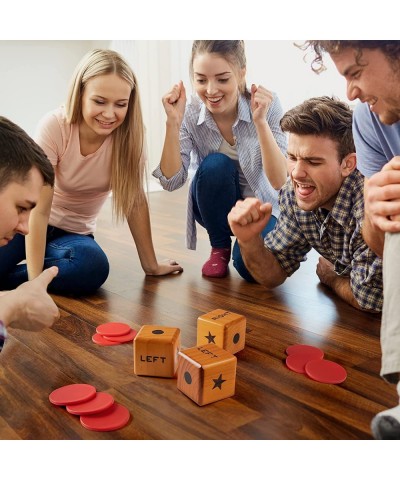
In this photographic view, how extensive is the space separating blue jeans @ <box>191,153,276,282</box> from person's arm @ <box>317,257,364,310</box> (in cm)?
20

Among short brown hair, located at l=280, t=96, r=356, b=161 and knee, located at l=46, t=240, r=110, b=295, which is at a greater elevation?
short brown hair, located at l=280, t=96, r=356, b=161

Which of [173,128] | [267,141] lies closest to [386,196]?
[267,141]

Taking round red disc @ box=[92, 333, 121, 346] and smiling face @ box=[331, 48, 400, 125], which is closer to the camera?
smiling face @ box=[331, 48, 400, 125]

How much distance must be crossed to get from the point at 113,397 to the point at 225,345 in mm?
250

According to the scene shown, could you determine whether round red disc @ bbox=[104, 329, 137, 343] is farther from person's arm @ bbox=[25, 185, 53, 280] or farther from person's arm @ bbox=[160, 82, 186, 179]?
person's arm @ bbox=[160, 82, 186, 179]

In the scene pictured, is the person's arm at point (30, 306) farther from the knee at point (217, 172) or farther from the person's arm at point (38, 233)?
the knee at point (217, 172)

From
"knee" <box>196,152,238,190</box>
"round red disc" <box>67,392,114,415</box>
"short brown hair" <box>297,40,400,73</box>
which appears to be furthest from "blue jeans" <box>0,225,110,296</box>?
"short brown hair" <box>297,40,400,73</box>

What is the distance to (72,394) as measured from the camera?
0.99 m

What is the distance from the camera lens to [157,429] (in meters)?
0.90

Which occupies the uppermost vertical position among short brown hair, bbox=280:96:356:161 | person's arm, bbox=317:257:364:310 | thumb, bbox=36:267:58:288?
short brown hair, bbox=280:96:356:161

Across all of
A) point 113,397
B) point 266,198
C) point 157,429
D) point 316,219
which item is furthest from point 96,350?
point 266,198

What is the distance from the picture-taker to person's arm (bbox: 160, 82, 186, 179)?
1.56m

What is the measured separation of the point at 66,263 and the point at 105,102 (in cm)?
44
